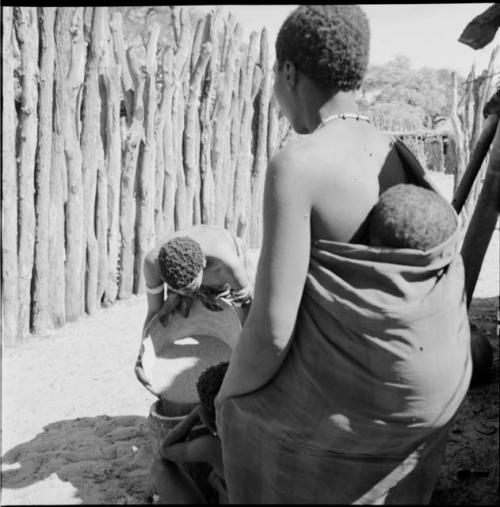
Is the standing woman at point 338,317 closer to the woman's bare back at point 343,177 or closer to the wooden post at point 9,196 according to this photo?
the woman's bare back at point 343,177

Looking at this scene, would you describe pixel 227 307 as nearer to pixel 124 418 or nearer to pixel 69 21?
pixel 124 418

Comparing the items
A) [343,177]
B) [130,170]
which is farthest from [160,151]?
[343,177]

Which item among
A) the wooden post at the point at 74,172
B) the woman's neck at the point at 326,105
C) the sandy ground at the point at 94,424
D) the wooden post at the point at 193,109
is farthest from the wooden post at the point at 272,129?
the woman's neck at the point at 326,105

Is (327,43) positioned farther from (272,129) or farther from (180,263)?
(272,129)

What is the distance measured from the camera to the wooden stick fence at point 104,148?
4695 mm

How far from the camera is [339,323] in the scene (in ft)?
5.24

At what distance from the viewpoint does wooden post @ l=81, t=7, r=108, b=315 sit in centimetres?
523

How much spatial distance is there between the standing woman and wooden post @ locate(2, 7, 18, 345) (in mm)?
3321

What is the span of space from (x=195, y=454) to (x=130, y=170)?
4.07 m

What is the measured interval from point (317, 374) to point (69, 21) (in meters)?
4.12

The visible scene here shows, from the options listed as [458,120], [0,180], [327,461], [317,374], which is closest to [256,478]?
[327,461]

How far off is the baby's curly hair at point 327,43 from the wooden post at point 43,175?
3.56 metres

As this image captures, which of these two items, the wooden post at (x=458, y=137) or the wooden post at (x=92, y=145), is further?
the wooden post at (x=458, y=137)

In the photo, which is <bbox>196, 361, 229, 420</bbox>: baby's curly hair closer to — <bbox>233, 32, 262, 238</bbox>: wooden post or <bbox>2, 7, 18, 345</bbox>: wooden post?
<bbox>2, 7, 18, 345</bbox>: wooden post
